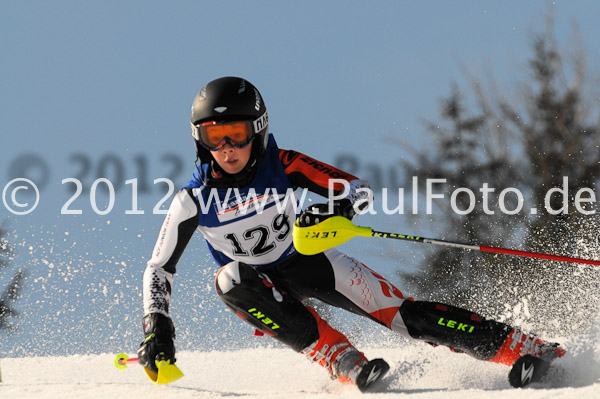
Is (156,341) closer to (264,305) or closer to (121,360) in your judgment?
(121,360)

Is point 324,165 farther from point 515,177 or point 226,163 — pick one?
point 515,177

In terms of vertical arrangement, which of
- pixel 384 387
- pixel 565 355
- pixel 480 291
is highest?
pixel 565 355

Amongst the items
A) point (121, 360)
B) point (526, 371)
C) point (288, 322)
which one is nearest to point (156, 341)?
point (121, 360)

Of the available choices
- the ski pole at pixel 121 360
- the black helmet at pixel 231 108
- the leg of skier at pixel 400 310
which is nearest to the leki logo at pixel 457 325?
the leg of skier at pixel 400 310

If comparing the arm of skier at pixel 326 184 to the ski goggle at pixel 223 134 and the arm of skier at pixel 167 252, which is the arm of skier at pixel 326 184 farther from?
the arm of skier at pixel 167 252

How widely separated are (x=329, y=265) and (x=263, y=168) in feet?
2.22

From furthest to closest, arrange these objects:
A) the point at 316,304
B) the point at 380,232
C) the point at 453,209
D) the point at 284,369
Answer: the point at 316,304 < the point at 453,209 < the point at 284,369 < the point at 380,232

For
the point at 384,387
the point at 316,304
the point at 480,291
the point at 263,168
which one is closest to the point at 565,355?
the point at 384,387

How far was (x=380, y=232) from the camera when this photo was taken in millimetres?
3439

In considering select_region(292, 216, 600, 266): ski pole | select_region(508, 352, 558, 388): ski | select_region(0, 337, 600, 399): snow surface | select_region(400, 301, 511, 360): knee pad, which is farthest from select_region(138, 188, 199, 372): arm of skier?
select_region(508, 352, 558, 388): ski

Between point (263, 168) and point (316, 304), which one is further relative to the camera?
point (316, 304)

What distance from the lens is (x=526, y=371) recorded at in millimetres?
3256

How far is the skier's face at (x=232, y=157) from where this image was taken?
377 centimetres

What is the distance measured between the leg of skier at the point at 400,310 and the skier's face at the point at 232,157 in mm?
643
